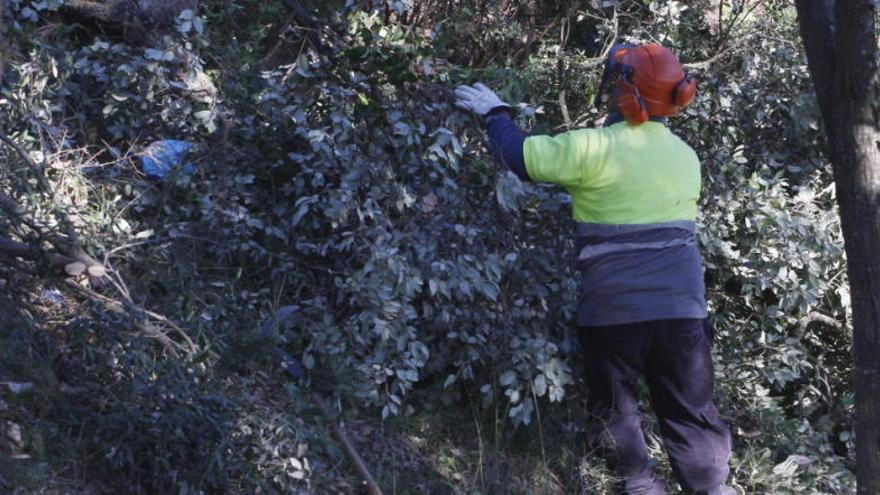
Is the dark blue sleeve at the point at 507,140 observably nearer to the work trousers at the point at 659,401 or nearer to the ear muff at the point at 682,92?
the ear muff at the point at 682,92

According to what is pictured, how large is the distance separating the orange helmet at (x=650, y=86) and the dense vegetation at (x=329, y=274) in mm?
550

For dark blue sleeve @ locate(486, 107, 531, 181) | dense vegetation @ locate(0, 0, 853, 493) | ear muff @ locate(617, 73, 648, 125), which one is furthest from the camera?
ear muff @ locate(617, 73, 648, 125)

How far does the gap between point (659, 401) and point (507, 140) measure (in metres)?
1.24

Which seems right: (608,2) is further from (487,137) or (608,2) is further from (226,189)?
(226,189)

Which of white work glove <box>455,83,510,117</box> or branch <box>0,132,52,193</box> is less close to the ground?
white work glove <box>455,83,510,117</box>

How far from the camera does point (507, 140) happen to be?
4.28 meters

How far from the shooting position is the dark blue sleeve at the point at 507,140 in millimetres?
4258

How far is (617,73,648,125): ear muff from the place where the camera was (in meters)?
4.37

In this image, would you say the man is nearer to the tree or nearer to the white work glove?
the white work glove

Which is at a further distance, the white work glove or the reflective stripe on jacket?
the white work glove

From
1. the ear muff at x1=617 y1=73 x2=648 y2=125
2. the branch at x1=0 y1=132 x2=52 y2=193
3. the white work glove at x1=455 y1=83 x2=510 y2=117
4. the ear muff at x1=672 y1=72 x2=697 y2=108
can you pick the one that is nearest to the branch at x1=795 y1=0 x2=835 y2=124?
the ear muff at x1=672 y1=72 x2=697 y2=108

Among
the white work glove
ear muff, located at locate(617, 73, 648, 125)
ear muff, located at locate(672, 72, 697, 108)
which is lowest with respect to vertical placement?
the white work glove

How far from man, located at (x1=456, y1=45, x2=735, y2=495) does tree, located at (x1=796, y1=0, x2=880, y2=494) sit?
635mm

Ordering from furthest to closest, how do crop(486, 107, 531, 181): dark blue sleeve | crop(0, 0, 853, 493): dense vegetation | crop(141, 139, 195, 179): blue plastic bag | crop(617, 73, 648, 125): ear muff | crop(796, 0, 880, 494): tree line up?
crop(141, 139, 195, 179): blue plastic bag, crop(617, 73, 648, 125): ear muff, crop(486, 107, 531, 181): dark blue sleeve, crop(0, 0, 853, 493): dense vegetation, crop(796, 0, 880, 494): tree
